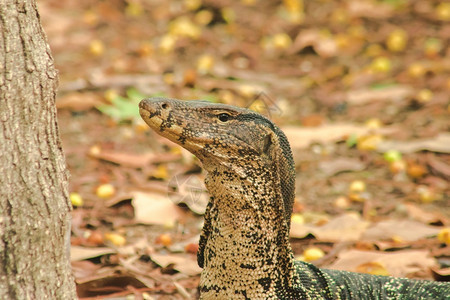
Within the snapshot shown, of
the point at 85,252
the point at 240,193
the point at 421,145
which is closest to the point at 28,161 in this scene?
the point at 240,193

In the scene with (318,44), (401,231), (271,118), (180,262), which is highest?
(318,44)

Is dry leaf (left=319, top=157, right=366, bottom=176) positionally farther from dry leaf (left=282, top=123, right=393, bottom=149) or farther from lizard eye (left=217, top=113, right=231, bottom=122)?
lizard eye (left=217, top=113, right=231, bottom=122)

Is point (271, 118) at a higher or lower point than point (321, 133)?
lower

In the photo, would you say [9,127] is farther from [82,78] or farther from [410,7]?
[410,7]

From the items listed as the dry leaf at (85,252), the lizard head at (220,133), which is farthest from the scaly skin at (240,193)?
the dry leaf at (85,252)

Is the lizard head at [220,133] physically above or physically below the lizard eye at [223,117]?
below

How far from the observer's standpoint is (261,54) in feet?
38.1

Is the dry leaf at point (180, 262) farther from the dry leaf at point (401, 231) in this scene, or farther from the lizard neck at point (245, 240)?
the dry leaf at point (401, 231)

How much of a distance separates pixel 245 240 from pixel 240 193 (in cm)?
28

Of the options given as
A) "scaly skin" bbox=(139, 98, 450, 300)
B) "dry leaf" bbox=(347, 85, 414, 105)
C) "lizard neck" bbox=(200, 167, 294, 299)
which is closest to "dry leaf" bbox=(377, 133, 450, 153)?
"dry leaf" bbox=(347, 85, 414, 105)

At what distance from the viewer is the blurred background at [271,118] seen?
212 inches

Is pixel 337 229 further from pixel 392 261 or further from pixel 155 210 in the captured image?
pixel 155 210

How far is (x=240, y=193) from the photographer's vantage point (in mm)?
3730

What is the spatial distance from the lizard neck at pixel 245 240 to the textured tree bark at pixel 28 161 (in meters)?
0.89
